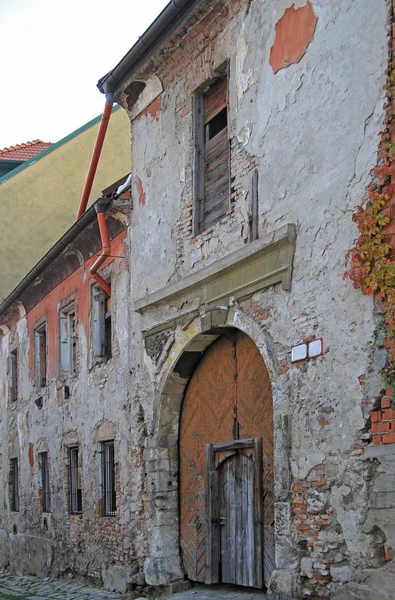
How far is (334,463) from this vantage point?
7.56m

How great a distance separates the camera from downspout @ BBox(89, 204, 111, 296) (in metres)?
12.5

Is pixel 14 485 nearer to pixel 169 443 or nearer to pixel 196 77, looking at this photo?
pixel 169 443

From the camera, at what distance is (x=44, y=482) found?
54.8ft

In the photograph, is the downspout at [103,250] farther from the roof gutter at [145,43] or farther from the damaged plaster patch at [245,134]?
the damaged plaster patch at [245,134]

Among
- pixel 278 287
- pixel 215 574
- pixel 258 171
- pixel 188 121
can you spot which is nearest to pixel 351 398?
pixel 278 287

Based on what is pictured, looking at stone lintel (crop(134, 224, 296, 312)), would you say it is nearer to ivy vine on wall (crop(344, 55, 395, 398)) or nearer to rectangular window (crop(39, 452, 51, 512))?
ivy vine on wall (crop(344, 55, 395, 398))

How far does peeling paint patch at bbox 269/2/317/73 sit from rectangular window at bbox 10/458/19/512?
12.6m

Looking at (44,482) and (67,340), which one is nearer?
(67,340)

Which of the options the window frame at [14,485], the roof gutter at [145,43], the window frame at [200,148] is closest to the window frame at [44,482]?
the window frame at [14,485]

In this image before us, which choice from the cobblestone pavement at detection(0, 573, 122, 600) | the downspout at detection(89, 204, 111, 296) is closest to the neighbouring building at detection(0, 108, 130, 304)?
the cobblestone pavement at detection(0, 573, 122, 600)

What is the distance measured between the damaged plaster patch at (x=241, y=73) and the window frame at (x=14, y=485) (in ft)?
38.4

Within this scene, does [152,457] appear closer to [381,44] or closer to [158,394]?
[158,394]

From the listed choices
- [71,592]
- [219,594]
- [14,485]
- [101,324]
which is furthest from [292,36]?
[14,485]

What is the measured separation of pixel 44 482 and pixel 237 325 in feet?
28.4
